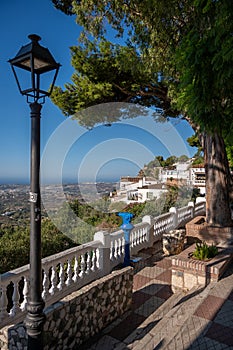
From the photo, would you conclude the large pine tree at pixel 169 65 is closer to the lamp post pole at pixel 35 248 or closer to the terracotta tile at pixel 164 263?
the lamp post pole at pixel 35 248

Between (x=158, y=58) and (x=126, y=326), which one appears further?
(x=158, y=58)

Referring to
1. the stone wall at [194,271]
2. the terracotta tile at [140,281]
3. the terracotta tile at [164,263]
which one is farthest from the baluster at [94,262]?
the terracotta tile at [164,263]

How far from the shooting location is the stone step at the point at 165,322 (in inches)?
115

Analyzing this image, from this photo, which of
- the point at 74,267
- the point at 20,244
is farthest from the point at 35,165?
the point at 20,244

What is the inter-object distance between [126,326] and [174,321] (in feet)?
2.62

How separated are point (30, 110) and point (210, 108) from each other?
6.48ft

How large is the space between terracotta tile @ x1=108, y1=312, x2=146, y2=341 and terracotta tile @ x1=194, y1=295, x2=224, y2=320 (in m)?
0.93

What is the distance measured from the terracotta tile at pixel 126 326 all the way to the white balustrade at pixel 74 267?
3.42 ft

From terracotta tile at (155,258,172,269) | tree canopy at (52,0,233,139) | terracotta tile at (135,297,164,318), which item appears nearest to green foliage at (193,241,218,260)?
terracotta tile at (135,297,164,318)

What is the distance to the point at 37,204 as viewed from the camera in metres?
2.40

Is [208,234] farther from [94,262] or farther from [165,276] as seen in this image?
[94,262]

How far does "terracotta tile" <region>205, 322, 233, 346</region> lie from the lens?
2.79 metres

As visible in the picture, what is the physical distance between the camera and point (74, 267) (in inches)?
171

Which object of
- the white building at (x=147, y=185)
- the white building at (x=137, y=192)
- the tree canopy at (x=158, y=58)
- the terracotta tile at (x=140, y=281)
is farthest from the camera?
the white building at (x=147, y=185)
